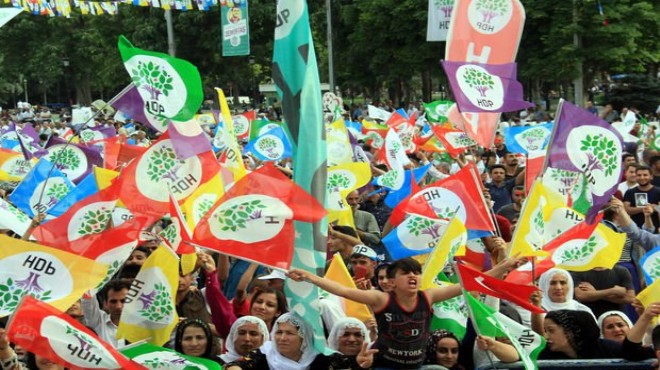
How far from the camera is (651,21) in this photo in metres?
33.0

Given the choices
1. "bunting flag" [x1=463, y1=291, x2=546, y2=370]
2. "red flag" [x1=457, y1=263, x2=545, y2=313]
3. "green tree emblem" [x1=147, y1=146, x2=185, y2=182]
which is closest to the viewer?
"bunting flag" [x1=463, y1=291, x2=546, y2=370]

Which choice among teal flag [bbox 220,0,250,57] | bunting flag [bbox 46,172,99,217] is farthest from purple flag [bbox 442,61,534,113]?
teal flag [bbox 220,0,250,57]

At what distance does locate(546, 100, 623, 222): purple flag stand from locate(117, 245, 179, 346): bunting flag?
3129 millimetres

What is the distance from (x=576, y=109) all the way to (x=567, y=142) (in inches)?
10.5

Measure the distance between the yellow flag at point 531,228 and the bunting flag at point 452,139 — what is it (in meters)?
6.82

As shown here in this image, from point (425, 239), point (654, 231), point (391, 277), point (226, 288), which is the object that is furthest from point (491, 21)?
point (391, 277)

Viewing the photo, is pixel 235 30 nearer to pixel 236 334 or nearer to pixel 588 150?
pixel 588 150

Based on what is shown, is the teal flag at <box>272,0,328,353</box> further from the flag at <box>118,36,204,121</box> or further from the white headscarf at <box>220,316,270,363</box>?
the flag at <box>118,36,204,121</box>

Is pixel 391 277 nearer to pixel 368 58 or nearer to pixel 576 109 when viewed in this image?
pixel 576 109

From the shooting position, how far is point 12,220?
785cm

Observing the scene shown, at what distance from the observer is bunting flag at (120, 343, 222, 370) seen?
203 inches

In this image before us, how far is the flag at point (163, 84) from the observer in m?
7.53

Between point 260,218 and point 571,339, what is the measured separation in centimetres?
181

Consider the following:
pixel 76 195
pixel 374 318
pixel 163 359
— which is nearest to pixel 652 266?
pixel 374 318
